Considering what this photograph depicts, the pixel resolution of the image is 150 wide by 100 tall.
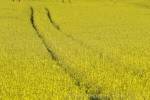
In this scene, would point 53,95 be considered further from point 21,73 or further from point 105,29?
point 105,29

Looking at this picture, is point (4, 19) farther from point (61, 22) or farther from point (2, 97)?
point (2, 97)

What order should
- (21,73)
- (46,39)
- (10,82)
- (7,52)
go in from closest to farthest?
(10,82)
(21,73)
(7,52)
(46,39)

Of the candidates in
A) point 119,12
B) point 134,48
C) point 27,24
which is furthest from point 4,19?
point 134,48

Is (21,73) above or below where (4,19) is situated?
above

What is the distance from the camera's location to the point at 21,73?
13.8 metres

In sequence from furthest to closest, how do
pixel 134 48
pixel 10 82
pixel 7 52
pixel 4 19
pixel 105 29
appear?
pixel 4 19 < pixel 105 29 < pixel 134 48 < pixel 7 52 < pixel 10 82

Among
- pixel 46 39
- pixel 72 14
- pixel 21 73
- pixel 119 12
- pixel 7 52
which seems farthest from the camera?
pixel 119 12

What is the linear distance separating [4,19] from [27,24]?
4929 mm

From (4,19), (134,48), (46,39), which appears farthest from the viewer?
(4,19)

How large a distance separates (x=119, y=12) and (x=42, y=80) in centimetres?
3558

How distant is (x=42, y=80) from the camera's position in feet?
41.6

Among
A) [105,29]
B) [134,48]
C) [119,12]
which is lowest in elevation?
[119,12]

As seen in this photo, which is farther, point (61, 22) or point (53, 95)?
point (61, 22)

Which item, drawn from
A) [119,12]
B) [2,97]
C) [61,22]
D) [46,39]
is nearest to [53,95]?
[2,97]
